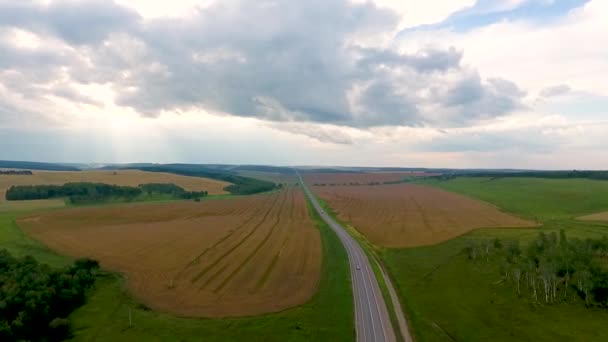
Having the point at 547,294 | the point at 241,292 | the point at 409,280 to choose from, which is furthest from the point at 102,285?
the point at 547,294

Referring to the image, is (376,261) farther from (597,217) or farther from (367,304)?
(597,217)

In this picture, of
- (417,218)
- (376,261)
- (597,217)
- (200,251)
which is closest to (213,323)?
(376,261)

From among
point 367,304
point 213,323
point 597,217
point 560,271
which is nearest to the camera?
point 213,323

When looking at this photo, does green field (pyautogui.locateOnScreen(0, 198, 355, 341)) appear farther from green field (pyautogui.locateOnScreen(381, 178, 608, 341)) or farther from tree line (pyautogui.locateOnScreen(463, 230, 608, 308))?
tree line (pyautogui.locateOnScreen(463, 230, 608, 308))

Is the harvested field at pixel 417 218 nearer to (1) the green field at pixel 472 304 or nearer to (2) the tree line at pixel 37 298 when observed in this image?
(1) the green field at pixel 472 304

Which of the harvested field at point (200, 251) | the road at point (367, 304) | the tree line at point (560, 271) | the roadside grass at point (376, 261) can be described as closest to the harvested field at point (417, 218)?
the roadside grass at point (376, 261)

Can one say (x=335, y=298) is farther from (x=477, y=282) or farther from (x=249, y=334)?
(x=477, y=282)
